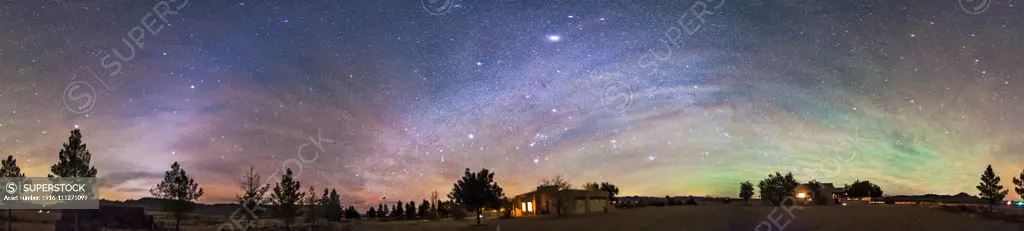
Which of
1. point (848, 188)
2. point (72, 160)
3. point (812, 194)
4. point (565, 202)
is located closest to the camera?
point (72, 160)

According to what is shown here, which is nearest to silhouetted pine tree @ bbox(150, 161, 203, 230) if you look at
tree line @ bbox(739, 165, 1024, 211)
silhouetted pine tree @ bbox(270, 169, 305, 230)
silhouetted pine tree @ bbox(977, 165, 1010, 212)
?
silhouetted pine tree @ bbox(270, 169, 305, 230)

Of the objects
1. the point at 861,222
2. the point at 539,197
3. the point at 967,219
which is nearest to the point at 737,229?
the point at 861,222

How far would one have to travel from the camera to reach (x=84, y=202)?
153 ft

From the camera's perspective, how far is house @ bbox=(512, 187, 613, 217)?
6812cm

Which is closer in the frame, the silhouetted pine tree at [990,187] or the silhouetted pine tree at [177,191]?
the silhouetted pine tree at [177,191]

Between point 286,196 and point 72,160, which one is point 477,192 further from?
point 72,160

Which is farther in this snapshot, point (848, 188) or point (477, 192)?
point (848, 188)

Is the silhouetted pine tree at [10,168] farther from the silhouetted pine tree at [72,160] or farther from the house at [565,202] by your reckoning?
the house at [565,202]

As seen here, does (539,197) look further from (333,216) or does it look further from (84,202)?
(84,202)

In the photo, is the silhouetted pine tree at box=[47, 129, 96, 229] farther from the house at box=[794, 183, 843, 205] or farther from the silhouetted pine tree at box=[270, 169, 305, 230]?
the house at box=[794, 183, 843, 205]

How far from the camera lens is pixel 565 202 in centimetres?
6775

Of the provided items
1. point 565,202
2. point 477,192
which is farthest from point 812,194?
point 477,192

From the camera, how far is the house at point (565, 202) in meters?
68.1

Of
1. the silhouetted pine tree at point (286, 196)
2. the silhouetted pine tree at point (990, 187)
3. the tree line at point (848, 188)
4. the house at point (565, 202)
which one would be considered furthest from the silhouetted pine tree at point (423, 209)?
the silhouetted pine tree at point (990, 187)
